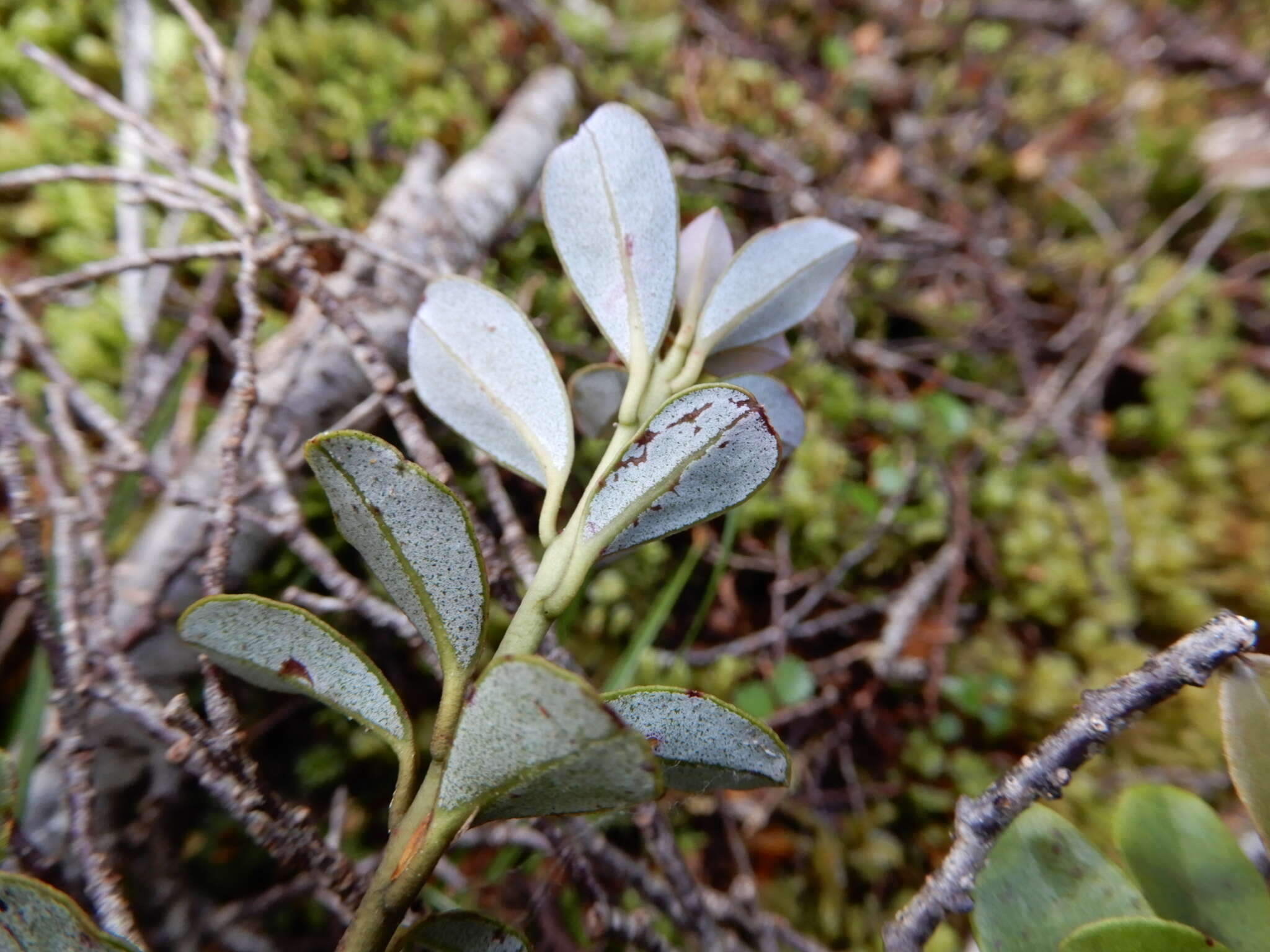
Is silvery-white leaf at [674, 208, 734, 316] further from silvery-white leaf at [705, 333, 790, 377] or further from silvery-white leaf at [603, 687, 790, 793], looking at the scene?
silvery-white leaf at [603, 687, 790, 793]

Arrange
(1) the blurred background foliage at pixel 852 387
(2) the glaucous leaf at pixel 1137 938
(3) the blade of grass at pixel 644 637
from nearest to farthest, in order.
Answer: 1. (2) the glaucous leaf at pixel 1137 938
2. (3) the blade of grass at pixel 644 637
3. (1) the blurred background foliage at pixel 852 387

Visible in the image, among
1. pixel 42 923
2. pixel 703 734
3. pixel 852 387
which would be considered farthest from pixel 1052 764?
pixel 852 387

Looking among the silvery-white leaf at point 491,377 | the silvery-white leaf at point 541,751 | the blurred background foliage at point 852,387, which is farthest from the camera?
the blurred background foliage at point 852,387

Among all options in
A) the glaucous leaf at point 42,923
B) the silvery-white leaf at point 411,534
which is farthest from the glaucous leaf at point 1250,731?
the glaucous leaf at point 42,923

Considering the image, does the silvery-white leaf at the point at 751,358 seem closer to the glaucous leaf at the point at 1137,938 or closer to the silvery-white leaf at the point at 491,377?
the silvery-white leaf at the point at 491,377

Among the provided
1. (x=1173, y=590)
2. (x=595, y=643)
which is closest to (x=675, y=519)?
(x=595, y=643)

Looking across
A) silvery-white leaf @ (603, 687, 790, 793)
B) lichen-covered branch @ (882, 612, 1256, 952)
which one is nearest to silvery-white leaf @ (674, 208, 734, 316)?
silvery-white leaf @ (603, 687, 790, 793)

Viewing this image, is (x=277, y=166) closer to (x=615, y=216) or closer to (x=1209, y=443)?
(x=615, y=216)
